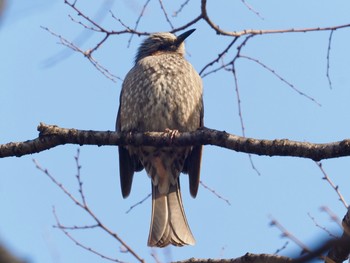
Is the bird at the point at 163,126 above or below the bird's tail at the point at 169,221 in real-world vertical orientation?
above

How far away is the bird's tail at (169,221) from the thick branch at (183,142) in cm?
114

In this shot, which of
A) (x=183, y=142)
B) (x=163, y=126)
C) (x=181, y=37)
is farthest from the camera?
(x=181, y=37)

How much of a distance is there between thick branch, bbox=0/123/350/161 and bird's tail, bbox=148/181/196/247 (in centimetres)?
114

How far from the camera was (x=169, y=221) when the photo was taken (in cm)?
536

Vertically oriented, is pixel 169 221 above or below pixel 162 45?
below

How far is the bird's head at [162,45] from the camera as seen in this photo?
628cm

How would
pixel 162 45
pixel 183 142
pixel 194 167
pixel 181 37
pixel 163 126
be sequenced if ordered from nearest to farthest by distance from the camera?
pixel 183 142, pixel 163 126, pixel 194 167, pixel 181 37, pixel 162 45

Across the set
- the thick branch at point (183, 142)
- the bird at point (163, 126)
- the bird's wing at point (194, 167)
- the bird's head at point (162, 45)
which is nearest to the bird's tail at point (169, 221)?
the bird at point (163, 126)

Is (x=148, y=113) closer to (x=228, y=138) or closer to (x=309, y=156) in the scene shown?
(x=228, y=138)

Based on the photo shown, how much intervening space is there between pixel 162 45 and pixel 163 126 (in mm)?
1417

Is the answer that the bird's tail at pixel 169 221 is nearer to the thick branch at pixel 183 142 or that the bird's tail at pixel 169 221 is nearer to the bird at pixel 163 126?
the bird at pixel 163 126

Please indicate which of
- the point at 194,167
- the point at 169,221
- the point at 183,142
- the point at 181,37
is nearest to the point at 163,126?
the point at 194,167

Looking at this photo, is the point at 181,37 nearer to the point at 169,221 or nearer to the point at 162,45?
the point at 162,45

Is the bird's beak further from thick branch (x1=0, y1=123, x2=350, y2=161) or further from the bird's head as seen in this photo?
thick branch (x1=0, y1=123, x2=350, y2=161)
